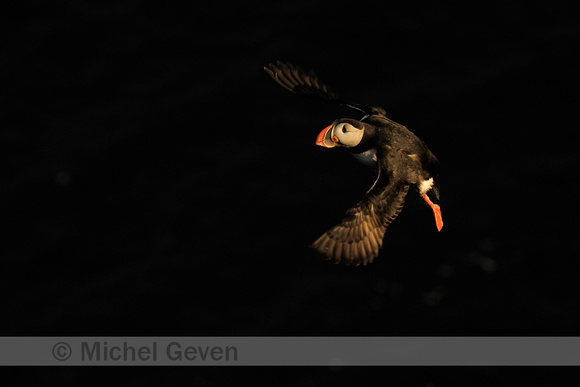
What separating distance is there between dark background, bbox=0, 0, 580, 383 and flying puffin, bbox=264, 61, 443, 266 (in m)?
1.69

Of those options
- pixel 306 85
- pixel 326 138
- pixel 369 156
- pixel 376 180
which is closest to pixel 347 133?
pixel 326 138

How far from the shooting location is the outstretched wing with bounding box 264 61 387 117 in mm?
16906

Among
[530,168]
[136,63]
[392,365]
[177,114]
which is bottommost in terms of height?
[392,365]

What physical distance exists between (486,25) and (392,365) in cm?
977

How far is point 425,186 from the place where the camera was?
15.8m

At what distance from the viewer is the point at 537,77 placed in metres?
19.7

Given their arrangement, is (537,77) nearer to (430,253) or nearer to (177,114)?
(430,253)

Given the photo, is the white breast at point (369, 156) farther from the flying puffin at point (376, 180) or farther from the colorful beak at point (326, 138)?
the colorful beak at point (326, 138)

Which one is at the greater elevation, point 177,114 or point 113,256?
point 177,114

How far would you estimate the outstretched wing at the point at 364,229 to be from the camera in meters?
14.7

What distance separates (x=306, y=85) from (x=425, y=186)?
334cm

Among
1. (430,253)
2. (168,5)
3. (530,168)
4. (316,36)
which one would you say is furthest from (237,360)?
(168,5)

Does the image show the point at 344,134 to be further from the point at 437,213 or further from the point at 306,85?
the point at 437,213

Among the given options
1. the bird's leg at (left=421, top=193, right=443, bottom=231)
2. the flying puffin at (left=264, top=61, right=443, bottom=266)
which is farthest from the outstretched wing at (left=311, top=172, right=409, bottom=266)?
the bird's leg at (left=421, top=193, right=443, bottom=231)
